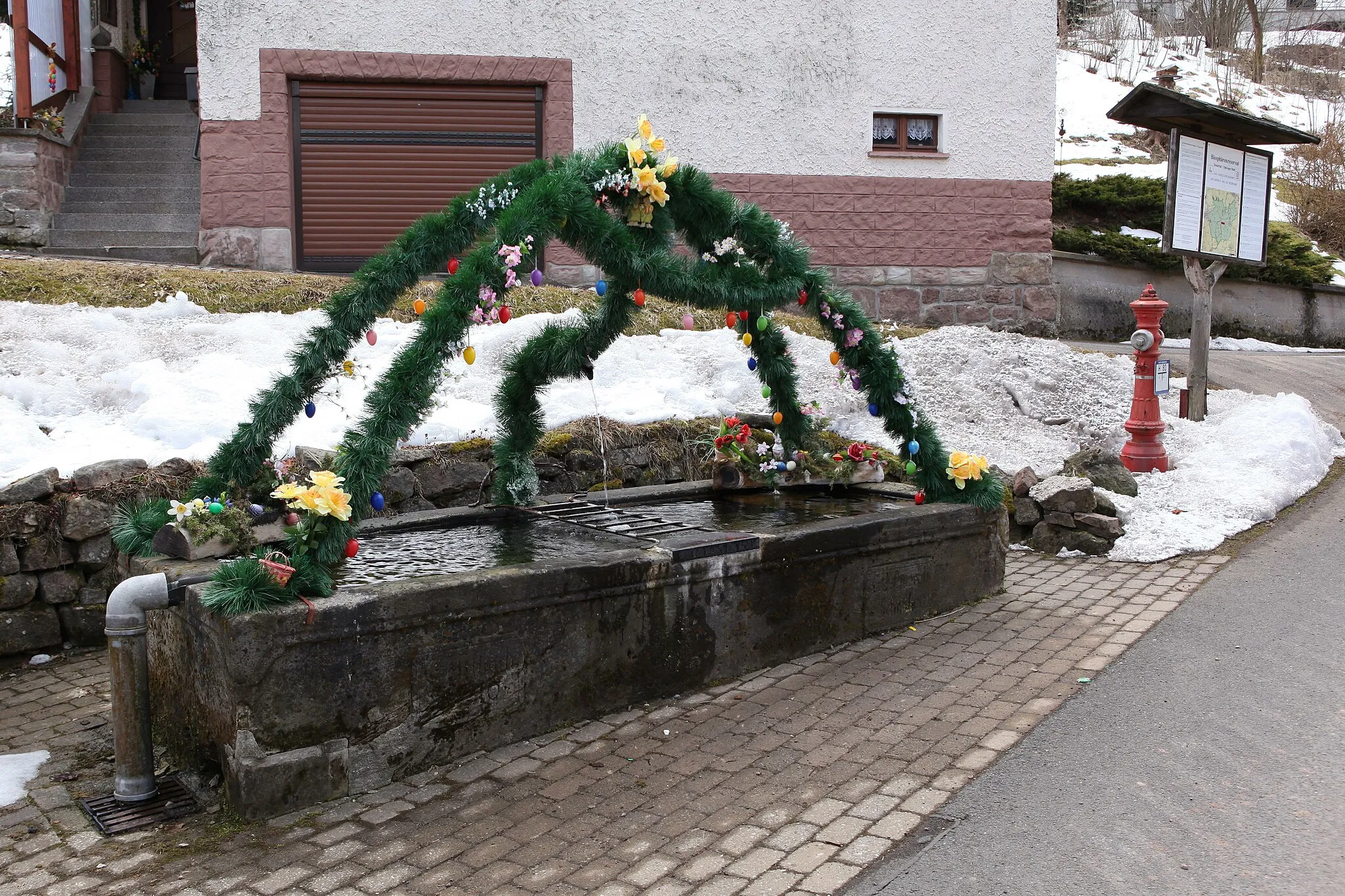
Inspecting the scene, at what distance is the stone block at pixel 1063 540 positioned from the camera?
23.7 ft

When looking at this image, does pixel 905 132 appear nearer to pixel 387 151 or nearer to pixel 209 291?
pixel 387 151

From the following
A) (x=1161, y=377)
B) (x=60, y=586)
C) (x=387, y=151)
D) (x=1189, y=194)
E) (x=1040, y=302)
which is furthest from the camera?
(x=1040, y=302)

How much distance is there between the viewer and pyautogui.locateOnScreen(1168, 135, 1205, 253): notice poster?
920cm

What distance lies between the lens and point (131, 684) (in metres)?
3.84

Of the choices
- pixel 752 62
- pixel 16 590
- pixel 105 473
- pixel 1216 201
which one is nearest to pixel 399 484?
pixel 105 473

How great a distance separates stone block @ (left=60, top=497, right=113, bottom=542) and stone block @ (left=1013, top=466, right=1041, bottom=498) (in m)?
5.46

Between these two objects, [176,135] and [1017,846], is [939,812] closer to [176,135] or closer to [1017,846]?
[1017,846]

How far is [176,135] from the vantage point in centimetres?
1394

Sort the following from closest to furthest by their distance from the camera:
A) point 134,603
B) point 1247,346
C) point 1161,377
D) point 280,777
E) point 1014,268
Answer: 1. point 280,777
2. point 134,603
3. point 1161,377
4. point 1014,268
5. point 1247,346

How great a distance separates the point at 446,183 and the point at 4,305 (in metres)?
5.68

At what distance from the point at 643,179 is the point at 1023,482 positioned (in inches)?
157

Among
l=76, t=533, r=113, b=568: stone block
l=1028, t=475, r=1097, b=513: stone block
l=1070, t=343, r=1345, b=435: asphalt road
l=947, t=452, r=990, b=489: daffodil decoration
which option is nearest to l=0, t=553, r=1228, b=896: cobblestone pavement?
l=76, t=533, r=113, b=568: stone block

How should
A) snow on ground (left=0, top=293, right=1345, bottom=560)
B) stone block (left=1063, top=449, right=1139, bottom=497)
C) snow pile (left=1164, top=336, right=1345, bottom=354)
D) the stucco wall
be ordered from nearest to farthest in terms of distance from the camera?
snow on ground (left=0, top=293, right=1345, bottom=560)
stone block (left=1063, top=449, right=1139, bottom=497)
the stucco wall
snow pile (left=1164, top=336, right=1345, bottom=354)

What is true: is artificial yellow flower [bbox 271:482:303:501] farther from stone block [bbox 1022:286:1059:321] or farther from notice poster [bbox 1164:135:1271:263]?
stone block [bbox 1022:286:1059:321]
